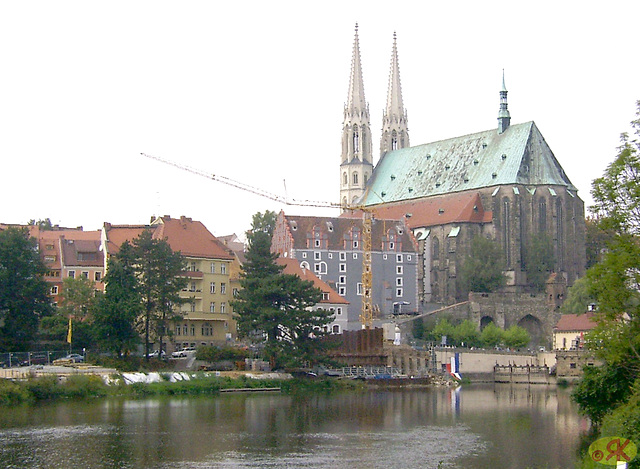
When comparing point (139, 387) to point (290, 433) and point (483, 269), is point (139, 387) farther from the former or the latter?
point (483, 269)

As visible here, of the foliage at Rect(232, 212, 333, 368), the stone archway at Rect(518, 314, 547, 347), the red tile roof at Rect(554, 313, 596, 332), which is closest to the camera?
the foliage at Rect(232, 212, 333, 368)

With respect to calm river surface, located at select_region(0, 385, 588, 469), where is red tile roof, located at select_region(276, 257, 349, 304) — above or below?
above

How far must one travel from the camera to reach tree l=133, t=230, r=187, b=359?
93.5m

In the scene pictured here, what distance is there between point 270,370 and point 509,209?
7000 cm

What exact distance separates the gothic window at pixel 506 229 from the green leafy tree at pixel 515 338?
81.1 feet

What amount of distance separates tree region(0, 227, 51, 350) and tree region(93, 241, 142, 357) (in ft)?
19.1

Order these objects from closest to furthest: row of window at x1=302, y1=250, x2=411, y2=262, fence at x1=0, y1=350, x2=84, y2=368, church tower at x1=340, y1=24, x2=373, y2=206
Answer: fence at x1=0, y1=350, x2=84, y2=368 → row of window at x1=302, y1=250, x2=411, y2=262 → church tower at x1=340, y1=24, x2=373, y2=206

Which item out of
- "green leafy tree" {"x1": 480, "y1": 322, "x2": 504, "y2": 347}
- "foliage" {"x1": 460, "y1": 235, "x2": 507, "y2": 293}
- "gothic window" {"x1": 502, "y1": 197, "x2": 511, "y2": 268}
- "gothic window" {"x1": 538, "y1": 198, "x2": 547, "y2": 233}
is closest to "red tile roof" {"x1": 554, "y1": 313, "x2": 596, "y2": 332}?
"green leafy tree" {"x1": 480, "y1": 322, "x2": 504, "y2": 347}

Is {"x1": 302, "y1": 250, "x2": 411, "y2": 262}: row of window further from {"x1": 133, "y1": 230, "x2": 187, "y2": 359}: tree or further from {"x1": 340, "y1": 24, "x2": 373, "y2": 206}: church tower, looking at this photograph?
{"x1": 340, "y1": 24, "x2": 373, "y2": 206}: church tower

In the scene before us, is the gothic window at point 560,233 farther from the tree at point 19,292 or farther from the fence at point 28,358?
the fence at point 28,358

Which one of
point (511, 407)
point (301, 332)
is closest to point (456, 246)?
point (301, 332)

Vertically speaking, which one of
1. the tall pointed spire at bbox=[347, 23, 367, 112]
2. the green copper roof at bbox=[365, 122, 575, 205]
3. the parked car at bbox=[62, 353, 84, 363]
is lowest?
the parked car at bbox=[62, 353, 84, 363]

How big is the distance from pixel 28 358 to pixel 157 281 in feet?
39.6

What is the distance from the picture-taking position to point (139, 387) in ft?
269
